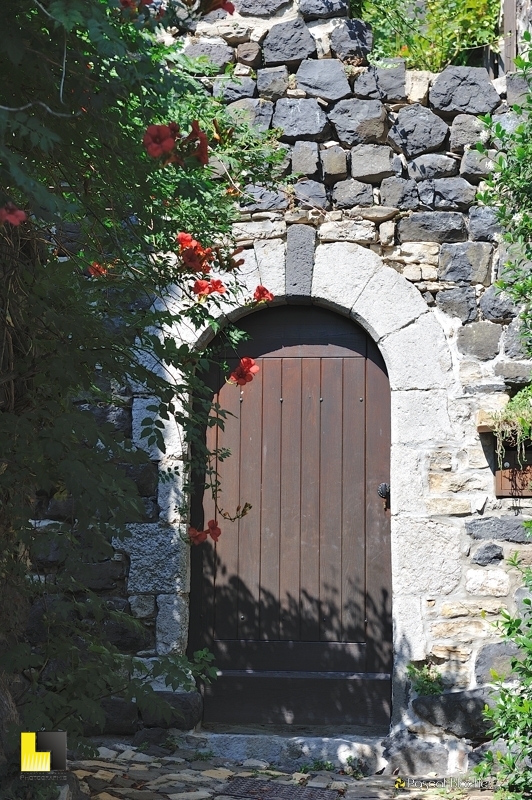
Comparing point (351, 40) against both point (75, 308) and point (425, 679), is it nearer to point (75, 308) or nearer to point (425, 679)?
point (75, 308)

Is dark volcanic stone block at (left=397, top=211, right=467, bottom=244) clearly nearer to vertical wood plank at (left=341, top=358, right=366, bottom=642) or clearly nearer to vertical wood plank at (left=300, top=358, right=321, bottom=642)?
vertical wood plank at (left=341, top=358, right=366, bottom=642)

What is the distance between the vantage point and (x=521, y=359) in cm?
433

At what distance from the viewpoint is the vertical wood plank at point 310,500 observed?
445 centimetres

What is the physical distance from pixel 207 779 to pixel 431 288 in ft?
8.01

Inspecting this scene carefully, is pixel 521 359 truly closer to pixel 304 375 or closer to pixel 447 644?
pixel 304 375

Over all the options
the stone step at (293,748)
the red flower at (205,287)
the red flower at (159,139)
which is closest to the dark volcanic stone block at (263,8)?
the red flower at (205,287)

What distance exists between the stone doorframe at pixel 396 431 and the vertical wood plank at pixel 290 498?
43 centimetres

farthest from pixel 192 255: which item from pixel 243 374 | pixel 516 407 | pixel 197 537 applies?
pixel 516 407

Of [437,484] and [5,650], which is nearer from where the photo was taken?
[5,650]

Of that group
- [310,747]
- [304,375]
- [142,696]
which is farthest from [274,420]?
[142,696]

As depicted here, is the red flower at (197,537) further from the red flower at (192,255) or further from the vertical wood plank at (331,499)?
the vertical wood plank at (331,499)

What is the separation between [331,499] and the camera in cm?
451

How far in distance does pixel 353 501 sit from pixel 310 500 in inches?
8.3
